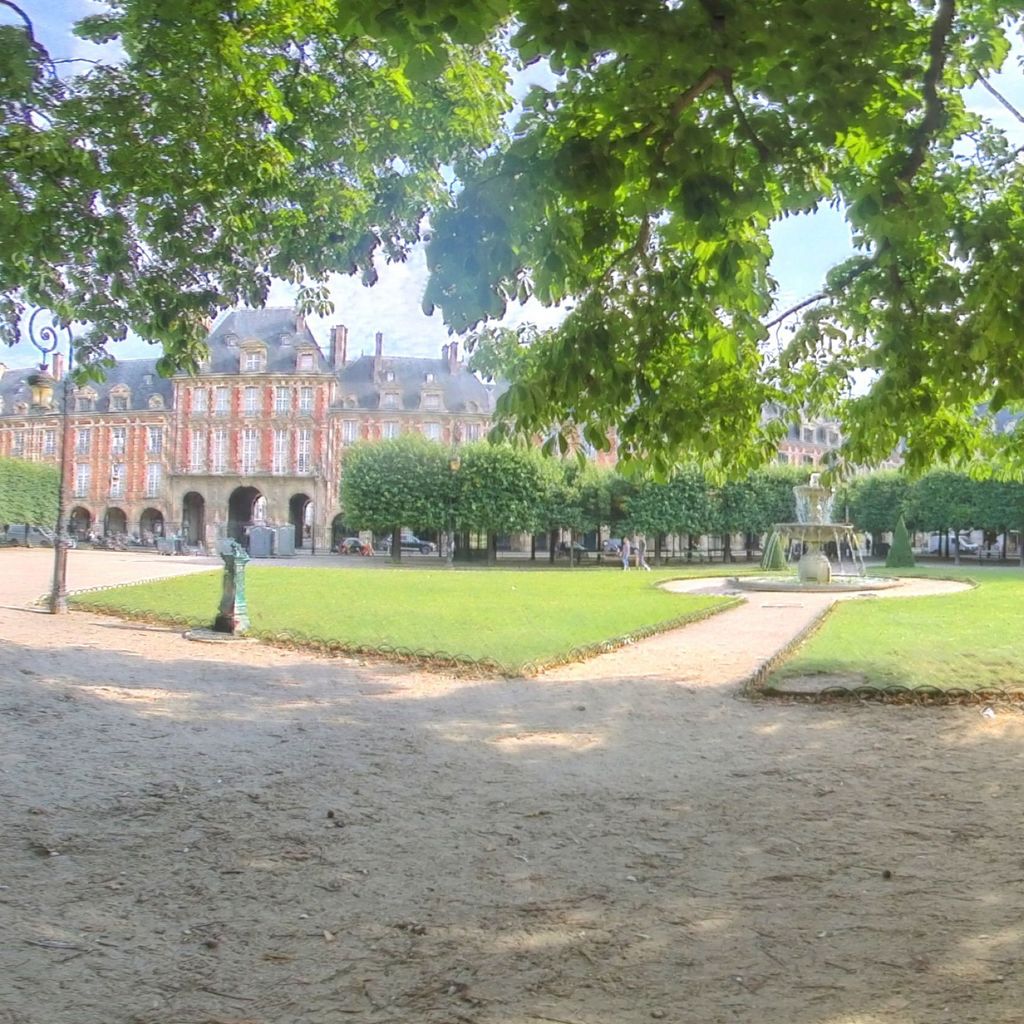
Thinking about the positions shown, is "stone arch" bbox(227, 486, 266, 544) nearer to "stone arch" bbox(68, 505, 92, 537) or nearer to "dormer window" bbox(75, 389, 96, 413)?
"stone arch" bbox(68, 505, 92, 537)

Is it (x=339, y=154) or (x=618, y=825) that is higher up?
(x=339, y=154)

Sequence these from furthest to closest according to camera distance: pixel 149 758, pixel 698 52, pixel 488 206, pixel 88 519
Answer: pixel 88 519, pixel 149 758, pixel 488 206, pixel 698 52

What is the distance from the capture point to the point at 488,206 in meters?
4.61

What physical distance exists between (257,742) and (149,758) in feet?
2.68

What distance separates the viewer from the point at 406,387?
68.4 meters

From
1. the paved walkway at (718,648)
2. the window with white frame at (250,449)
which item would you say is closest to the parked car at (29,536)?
the window with white frame at (250,449)

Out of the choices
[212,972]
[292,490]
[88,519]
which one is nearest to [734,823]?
[212,972]

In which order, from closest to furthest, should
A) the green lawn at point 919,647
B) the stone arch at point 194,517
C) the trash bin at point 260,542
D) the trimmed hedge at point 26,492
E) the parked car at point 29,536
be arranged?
the green lawn at point 919,647 < the trash bin at point 260,542 < the parked car at point 29,536 < the trimmed hedge at point 26,492 < the stone arch at point 194,517

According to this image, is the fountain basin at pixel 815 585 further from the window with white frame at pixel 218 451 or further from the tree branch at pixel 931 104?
the window with white frame at pixel 218 451

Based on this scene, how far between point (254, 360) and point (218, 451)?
6.97m

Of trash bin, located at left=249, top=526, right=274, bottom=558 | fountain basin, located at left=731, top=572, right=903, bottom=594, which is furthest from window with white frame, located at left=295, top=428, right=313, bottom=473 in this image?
fountain basin, located at left=731, top=572, right=903, bottom=594

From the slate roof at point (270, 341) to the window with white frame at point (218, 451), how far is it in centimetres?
461

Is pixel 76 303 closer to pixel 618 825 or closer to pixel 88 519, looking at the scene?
pixel 618 825

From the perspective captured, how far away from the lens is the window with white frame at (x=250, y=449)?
212 ft
